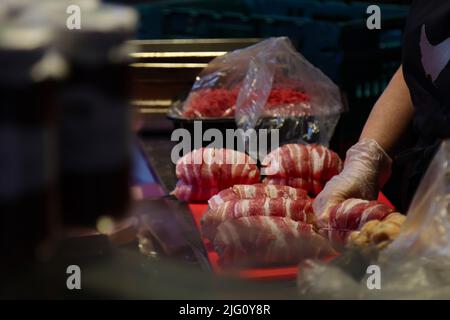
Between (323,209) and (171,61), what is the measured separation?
1.58m

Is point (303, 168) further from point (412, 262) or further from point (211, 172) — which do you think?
point (412, 262)

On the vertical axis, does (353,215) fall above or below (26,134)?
below

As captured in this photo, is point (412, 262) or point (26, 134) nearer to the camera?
point (26, 134)

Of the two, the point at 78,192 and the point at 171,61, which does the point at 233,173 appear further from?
the point at 78,192

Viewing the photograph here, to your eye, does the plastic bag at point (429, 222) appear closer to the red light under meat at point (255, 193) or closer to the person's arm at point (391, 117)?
the red light under meat at point (255, 193)

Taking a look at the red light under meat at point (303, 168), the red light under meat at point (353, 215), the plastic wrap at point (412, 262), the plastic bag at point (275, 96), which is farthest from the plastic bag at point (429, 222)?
the plastic bag at point (275, 96)

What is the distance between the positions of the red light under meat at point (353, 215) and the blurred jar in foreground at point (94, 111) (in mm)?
707

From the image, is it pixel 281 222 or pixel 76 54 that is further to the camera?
pixel 281 222

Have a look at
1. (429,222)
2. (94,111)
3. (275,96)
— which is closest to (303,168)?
(275,96)

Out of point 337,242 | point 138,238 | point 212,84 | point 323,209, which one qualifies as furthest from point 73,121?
point 212,84

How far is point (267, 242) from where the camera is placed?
1437 mm

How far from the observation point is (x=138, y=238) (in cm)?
130

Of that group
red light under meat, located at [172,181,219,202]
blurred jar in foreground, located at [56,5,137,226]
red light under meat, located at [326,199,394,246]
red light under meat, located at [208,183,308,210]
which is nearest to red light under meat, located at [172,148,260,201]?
red light under meat, located at [172,181,219,202]

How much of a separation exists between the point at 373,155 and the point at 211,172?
0.46m
